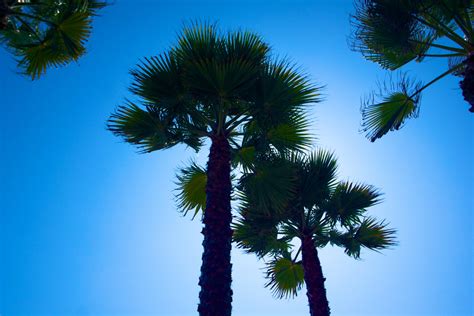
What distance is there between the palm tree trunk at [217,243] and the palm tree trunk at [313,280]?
11.5 feet

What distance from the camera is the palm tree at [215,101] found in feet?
21.6

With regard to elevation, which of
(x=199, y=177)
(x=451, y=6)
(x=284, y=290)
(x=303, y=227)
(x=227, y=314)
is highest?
(x=451, y=6)

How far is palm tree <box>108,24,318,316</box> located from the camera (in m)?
6.57

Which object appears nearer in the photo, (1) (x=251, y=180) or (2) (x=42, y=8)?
(2) (x=42, y=8)

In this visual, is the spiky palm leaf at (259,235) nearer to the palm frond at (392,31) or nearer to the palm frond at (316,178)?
the palm frond at (316,178)

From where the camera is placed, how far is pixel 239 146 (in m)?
8.05

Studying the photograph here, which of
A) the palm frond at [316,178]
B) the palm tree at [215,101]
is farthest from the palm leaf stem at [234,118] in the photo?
the palm frond at [316,178]

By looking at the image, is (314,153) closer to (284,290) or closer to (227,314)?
(284,290)

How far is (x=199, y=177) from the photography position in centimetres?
905

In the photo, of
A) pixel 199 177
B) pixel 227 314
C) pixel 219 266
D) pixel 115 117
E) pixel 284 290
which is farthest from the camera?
pixel 284 290

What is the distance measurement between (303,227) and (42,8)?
767 centimetres

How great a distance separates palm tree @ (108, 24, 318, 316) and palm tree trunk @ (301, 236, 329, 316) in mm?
2836

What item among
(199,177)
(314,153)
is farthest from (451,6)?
(199,177)

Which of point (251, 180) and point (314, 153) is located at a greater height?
point (314, 153)
